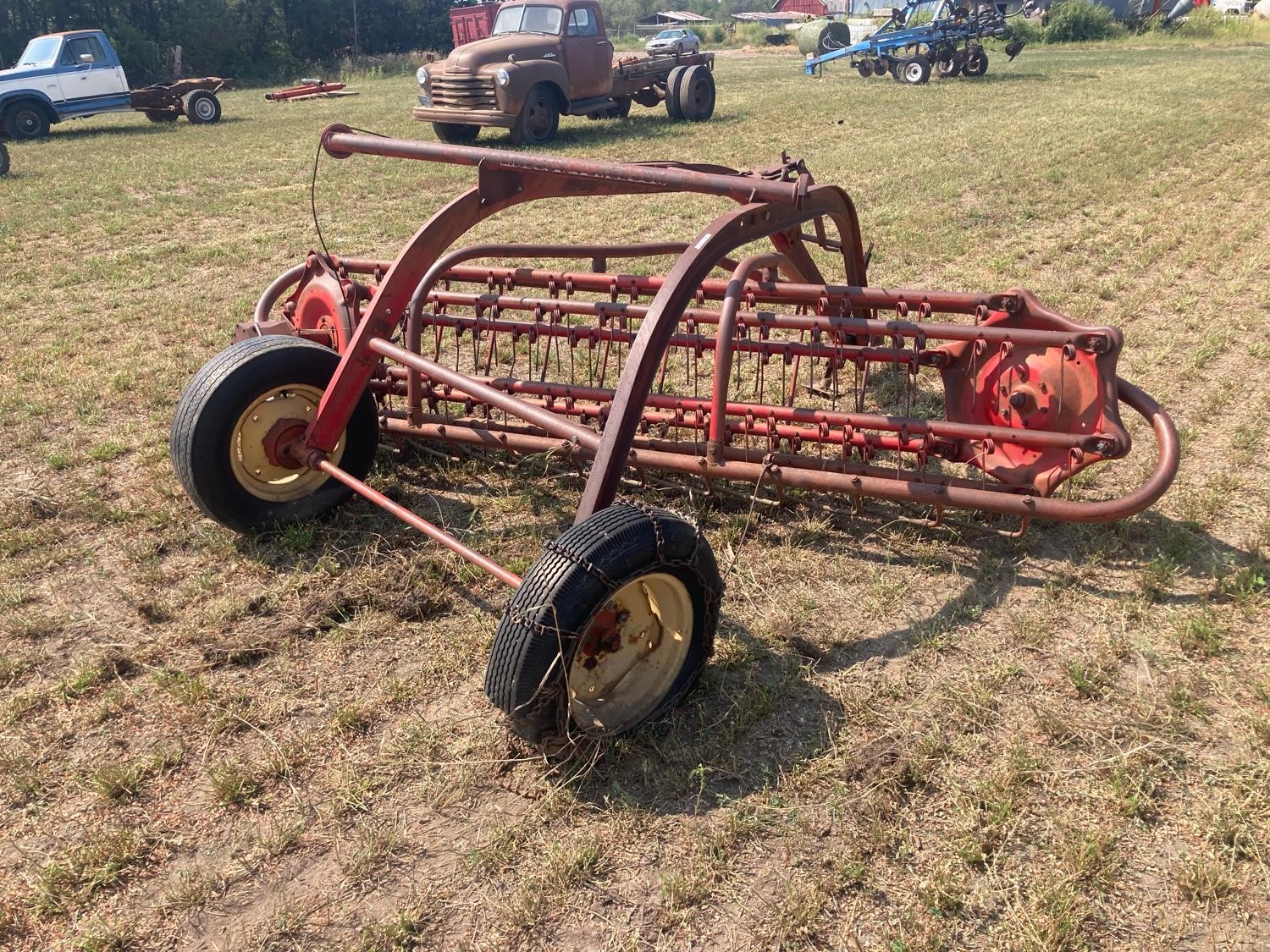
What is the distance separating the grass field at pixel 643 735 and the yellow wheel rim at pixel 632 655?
0.11 meters

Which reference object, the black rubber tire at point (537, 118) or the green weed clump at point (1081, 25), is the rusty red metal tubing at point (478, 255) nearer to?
the black rubber tire at point (537, 118)

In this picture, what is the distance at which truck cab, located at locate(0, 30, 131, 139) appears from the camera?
56.3 feet

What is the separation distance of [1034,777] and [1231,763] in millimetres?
529

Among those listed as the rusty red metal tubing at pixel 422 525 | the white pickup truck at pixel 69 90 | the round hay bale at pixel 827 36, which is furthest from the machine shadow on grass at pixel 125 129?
the round hay bale at pixel 827 36

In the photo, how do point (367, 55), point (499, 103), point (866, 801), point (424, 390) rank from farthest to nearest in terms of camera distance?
point (367, 55) → point (499, 103) → point (424, 390) → point (866, 801)

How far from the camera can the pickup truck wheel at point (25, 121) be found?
17141 millimetres

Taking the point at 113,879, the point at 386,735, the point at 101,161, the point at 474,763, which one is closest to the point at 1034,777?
the point at 474,763

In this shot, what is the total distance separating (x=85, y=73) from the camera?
1797 cm

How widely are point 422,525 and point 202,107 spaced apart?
19.6m

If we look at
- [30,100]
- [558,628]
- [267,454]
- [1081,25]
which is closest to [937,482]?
[558,628]

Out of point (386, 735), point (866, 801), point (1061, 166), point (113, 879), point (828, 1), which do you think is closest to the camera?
point (113, 879)

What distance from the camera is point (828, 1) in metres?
72.1

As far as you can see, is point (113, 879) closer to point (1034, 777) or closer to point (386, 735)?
point (386, 735)

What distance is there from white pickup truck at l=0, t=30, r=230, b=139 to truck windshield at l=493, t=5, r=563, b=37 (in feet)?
25.2
